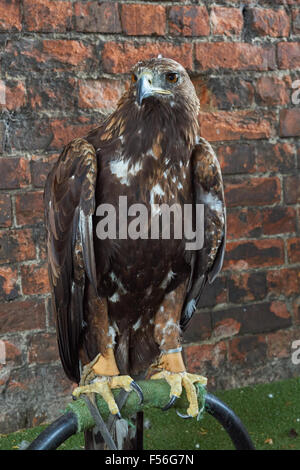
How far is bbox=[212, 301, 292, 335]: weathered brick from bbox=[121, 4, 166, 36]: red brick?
1133 mm

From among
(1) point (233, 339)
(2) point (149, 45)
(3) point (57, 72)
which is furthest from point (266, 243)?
(3) point (57, 72)

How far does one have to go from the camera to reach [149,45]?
201 centimetres

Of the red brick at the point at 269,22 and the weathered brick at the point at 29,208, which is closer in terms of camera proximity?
the weathered brick at the point at 29,208

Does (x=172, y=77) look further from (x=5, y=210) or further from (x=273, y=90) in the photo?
(x=273, y=90)

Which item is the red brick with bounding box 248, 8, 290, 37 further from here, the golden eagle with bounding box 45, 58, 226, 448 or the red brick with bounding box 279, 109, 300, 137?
the golden eagle with bounding box 45, 58, 226, 448

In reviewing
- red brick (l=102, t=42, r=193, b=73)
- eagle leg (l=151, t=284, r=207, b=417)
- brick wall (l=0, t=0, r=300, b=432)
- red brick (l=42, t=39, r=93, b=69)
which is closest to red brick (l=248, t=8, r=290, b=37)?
brick wall (l=0, t=0, r=300, b=432)

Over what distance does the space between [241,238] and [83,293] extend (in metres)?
1.00

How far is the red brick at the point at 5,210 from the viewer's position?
6.21 feet

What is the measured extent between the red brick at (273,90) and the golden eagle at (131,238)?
34.5 inches

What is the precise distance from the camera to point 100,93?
1990 mm

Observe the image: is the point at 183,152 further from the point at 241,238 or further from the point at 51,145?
the point at 241,238

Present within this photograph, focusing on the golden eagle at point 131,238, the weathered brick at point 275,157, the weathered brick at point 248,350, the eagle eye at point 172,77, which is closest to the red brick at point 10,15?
the golden eagle at point 131,238

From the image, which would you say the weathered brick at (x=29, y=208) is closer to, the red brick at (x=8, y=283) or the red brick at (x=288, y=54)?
the red brick at (x=8, y=283)

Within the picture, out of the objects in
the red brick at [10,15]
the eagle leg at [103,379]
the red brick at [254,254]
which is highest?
the red brick at [10,15]
